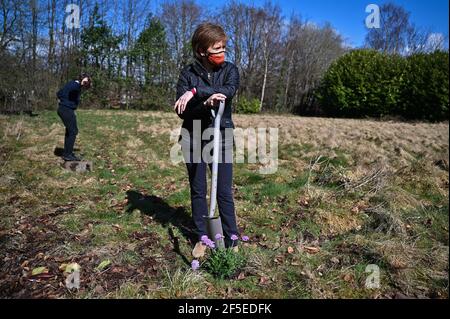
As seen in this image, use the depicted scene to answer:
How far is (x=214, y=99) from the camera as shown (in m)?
2.62

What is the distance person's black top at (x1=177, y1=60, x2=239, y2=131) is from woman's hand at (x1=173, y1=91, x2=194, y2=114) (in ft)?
0.34

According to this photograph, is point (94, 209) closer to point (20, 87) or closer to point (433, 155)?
point (433, 155)

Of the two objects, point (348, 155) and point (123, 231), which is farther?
point (348, 155)

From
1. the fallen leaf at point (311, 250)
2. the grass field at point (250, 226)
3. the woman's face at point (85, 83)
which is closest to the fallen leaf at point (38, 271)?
the grass field at point (250, 226)

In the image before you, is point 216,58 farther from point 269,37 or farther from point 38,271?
point 269,37

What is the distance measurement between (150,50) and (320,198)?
64.8ft

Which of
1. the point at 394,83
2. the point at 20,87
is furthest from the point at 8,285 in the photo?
the point at 394,83

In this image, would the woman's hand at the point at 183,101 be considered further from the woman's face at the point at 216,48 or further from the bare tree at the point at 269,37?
the bare tree at the point at 269,37

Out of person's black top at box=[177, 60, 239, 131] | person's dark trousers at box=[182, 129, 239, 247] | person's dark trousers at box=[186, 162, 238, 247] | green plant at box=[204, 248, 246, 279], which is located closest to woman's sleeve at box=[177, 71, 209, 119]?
person's black top at box=[177, 60, 239, 131]

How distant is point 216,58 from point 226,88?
0.27 meters

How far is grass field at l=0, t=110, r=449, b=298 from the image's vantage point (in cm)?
270
